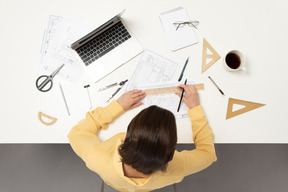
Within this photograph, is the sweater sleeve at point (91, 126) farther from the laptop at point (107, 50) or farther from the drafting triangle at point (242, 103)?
the drafting triangle at point (242, 103)

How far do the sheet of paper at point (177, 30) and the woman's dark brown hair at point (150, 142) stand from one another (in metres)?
0.47

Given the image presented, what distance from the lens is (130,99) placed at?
818mm

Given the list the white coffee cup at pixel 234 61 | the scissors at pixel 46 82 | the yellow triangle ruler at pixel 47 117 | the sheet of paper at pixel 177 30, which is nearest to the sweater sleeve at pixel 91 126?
the yellow triangle ruler at pixel 47 117

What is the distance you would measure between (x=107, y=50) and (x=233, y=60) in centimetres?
61

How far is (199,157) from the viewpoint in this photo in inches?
30.1

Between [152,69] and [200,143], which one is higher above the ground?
[152,69]

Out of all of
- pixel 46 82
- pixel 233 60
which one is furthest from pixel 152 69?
pixel 46 82

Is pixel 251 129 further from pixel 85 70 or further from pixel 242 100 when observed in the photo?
pixel 85 70

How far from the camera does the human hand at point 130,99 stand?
815 millimetres

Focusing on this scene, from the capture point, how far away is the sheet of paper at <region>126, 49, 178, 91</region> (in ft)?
2.84

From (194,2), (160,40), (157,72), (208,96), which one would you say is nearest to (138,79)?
(157,72)

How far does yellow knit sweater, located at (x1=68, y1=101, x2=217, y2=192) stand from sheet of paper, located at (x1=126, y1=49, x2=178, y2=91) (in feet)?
0.55

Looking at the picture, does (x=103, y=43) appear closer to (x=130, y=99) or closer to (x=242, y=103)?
(x=130, y=99)

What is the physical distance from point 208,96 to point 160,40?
14.2 inches
